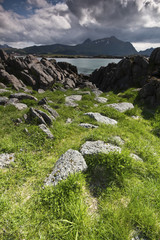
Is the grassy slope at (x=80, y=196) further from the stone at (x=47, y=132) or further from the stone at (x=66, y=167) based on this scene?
the stone at (x=47, y=132)

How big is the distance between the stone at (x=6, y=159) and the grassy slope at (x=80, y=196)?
9.1 inches

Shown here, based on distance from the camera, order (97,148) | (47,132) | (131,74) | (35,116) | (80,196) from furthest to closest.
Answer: (131,74) → (35,116) → (47,132) → (97,148) → (80,196)

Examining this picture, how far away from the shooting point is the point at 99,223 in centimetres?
338

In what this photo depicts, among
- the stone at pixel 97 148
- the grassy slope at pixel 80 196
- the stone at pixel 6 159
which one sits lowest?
the stone at pixel 6 159

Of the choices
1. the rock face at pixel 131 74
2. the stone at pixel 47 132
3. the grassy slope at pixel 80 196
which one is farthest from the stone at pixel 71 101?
the rock face at pixel 131 74

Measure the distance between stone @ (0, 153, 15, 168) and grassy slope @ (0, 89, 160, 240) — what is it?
0.76 ft

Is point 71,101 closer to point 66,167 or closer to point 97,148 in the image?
point 97,148

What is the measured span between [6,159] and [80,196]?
12.5 feet

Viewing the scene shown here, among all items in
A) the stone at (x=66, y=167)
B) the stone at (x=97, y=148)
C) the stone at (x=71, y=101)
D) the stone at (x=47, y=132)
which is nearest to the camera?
the stone at (x=66, y=167)

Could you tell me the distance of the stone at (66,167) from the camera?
4461 mm

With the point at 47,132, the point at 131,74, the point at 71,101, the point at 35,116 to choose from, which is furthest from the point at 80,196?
the point at 131,74

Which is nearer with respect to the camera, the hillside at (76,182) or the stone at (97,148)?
the hillside at (76,182)

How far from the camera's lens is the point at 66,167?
4816mm

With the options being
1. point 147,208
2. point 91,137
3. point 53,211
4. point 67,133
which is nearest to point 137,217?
point 147,208
